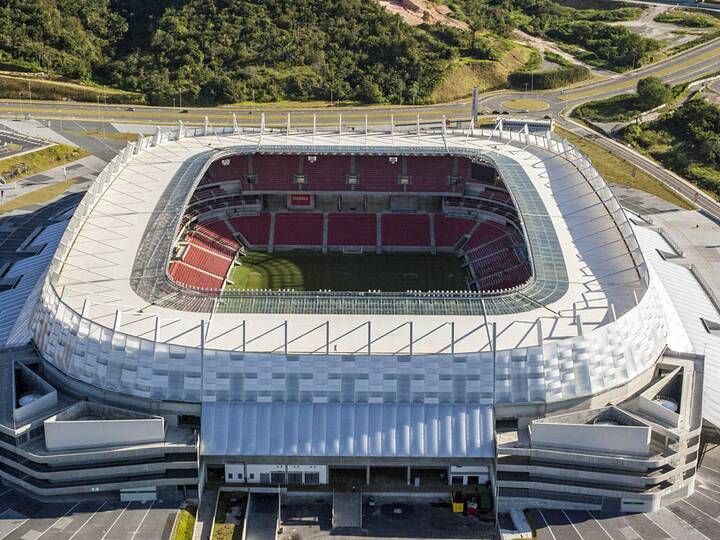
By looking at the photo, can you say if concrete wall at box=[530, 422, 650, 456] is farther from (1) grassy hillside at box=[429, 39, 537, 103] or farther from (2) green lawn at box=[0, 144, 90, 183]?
(1) grassy hillside at box=[429, 39, 537, 103]

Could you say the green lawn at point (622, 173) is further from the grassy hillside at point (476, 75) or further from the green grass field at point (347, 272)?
the green grass field at point (347, 272)

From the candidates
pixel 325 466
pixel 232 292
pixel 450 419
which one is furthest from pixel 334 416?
pixel 232 292

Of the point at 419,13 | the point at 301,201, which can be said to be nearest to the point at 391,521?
the point at 301,201

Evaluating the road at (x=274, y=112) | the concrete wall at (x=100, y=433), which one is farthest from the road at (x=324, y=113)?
the concrete wall at (x=100, y=433)

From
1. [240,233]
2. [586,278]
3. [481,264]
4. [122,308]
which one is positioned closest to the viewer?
[122,308]

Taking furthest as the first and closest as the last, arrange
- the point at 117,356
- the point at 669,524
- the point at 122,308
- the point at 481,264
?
1. the point at 481,264
2. the point at 122,308
3. the point at 117,356
4. the point at 669,524

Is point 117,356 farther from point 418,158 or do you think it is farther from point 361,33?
point 361,33

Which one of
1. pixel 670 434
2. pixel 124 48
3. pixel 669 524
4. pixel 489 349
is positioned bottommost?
pixel 669 524
